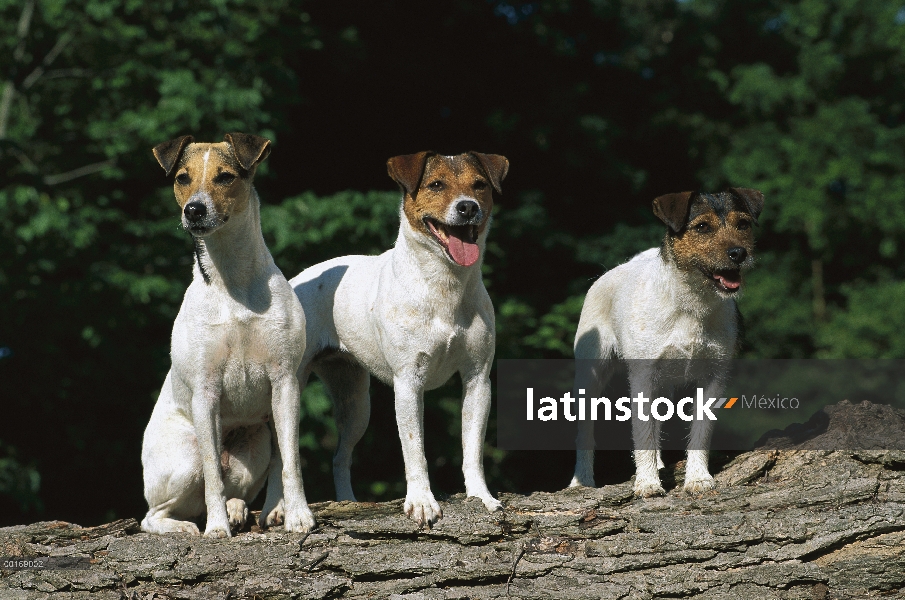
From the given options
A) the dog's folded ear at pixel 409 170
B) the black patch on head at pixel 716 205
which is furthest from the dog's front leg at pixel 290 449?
the black patch on head at pixel 716 205

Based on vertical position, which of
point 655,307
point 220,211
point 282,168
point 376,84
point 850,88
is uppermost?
point 850,88

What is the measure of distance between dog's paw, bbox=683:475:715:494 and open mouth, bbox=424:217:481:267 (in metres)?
2.64

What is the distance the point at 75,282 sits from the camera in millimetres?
17422

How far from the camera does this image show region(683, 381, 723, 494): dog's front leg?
833 centimetres

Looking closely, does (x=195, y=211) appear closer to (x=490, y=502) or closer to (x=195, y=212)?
(x=195, y=212)

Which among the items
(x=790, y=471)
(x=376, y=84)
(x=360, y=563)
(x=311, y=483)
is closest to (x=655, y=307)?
(x=790, y=471)

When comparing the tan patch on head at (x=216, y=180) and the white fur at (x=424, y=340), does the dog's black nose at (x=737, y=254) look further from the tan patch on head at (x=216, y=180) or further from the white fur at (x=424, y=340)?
the tan patch on head at (x=216, y=180)

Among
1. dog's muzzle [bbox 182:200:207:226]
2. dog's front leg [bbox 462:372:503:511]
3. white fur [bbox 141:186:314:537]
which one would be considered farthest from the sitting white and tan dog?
dog's muzzle [bbox 182:200:207:226]

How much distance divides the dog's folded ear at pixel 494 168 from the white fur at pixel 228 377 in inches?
71.4

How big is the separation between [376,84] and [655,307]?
61.4 ft

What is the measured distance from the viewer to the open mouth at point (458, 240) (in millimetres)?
7641

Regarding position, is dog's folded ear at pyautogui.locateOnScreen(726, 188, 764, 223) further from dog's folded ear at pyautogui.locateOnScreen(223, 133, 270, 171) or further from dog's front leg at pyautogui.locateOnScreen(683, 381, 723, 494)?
dog's folded ear at pyautogui.locateOnScreen(223, 133, 270, 171)

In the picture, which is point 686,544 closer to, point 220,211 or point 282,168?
point 220,211

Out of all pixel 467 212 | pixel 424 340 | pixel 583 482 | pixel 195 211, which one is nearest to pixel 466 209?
pixel 467 212
